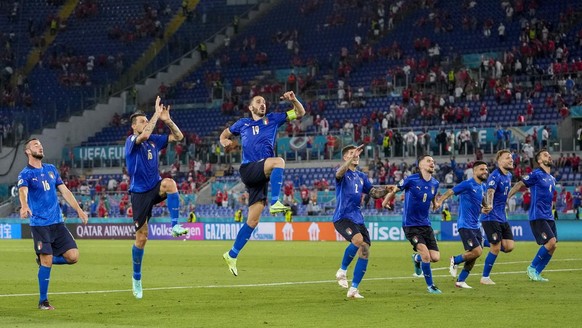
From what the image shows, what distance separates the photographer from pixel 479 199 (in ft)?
72.9

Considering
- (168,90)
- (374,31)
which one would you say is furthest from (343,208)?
(168,90)

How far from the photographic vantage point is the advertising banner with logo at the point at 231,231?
52219mm

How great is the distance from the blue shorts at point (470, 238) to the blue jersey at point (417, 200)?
1557 millimetres

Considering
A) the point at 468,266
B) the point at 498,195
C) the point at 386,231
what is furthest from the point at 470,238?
the point at 386,231

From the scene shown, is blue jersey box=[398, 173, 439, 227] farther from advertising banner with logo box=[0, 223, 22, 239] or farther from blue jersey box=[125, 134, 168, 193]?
advertising banner with logo box=[0, 223, 22, 239]

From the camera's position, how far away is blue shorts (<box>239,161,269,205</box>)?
1844 cm

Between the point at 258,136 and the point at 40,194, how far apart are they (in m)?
3.80

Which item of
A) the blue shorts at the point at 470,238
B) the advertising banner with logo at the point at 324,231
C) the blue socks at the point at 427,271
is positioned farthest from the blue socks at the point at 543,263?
the advertising banner with logo at the point at 324,231

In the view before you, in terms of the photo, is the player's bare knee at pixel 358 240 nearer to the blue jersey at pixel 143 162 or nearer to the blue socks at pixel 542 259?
the blue jersey at pixel 143 162

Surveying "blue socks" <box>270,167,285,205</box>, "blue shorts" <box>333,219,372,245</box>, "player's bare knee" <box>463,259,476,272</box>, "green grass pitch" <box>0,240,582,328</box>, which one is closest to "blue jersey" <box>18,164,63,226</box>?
"green grass pitch" <box>0,240,582,328</box>

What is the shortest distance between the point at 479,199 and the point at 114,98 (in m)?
52.6

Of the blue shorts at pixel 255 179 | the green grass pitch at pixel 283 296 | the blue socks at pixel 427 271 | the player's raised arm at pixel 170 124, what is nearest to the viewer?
the green grass pitch at pixel 283 296

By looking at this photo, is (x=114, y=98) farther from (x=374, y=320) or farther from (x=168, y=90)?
(x=374, y=320)

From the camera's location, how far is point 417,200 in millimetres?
20516
